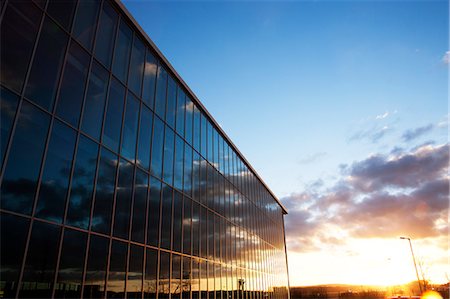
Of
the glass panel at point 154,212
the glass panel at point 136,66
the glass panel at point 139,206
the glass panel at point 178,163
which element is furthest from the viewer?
the glass panel at point 178,163

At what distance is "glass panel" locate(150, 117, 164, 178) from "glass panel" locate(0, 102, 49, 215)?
6.73 meters

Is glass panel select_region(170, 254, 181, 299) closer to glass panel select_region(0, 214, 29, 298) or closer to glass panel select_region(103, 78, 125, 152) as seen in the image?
glass panel select_region(103, 78, 125, 152)

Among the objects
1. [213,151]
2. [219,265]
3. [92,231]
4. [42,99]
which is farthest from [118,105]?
[219,265]

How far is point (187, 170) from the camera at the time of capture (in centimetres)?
1986

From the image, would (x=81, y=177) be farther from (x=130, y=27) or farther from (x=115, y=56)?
(x=130, y=27)

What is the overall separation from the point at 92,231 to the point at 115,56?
7989mm

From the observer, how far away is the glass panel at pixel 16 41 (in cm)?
870

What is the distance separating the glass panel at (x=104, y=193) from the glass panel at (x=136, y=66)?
4234 mm

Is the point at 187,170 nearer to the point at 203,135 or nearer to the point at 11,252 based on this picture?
the point at 203,135

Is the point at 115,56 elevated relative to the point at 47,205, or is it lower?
elevated

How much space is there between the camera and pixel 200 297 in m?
19.0

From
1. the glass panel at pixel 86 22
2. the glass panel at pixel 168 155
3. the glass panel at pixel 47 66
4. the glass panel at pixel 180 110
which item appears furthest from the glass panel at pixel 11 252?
the glass panel at pixel 180 110

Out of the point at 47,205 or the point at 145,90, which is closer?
the point at 47,205

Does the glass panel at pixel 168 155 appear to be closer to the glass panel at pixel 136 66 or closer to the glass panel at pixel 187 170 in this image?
the glass panel at pixel 187 170
